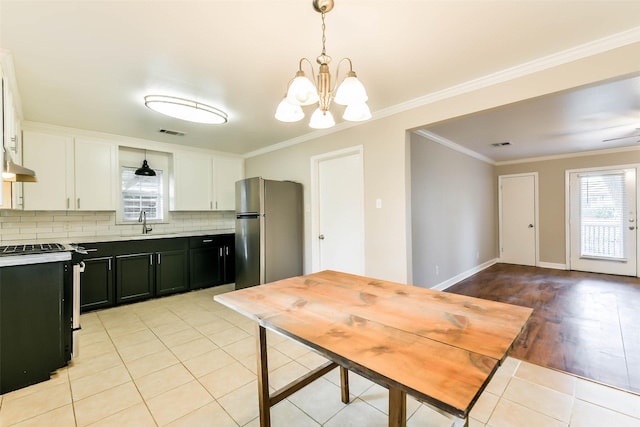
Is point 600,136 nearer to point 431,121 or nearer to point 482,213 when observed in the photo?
point 482,213

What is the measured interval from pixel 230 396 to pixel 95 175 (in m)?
3.60

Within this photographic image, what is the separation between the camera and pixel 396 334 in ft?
3.41

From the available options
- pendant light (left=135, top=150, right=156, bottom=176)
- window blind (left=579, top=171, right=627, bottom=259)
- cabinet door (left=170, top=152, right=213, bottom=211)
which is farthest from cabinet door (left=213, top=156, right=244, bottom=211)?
window blind (left=579, top=171, right=627, bottom=259)

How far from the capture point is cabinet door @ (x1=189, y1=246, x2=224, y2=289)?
4.26 meters

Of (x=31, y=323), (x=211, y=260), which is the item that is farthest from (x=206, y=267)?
(x=31, y=323)

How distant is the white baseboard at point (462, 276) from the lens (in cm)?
413

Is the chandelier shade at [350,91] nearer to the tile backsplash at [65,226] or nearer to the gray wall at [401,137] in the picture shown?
the gray wall at [401,137]

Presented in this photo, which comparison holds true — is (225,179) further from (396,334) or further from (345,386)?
(396,334)

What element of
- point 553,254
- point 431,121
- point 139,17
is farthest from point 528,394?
point 553,254

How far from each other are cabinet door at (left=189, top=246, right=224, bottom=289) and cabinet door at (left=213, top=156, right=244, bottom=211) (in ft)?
2.87

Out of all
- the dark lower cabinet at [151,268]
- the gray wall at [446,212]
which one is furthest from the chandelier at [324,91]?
the dark lower cabinet at [151,268]

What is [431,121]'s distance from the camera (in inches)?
108

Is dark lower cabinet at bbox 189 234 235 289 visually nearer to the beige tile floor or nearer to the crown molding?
the beige tile floor

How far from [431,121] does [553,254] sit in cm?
512
